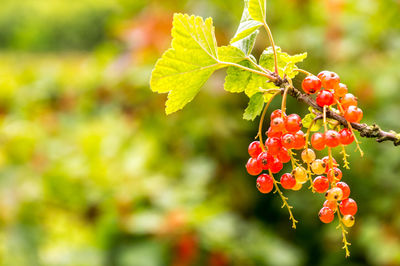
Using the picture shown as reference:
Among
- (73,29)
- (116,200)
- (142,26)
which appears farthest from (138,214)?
(73,29)

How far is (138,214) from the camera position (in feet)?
7.17

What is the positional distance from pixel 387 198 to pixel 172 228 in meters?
1.11

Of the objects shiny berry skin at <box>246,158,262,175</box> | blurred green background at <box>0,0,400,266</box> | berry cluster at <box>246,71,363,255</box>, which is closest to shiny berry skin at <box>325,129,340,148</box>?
berry cluster at <box>246,71,363,255</box>

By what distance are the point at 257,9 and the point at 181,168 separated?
2.04 m

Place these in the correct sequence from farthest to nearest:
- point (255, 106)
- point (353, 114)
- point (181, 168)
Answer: point (181, 168), point (255, 106), point (353, 114)

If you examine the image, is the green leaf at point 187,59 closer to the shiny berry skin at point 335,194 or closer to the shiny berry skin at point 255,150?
the shiny berry skin at point 255,150

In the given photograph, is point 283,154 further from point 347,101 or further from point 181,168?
point 181,168

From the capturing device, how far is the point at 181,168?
2650mm

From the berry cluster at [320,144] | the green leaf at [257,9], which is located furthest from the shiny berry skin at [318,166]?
the green leaf at [257,9]

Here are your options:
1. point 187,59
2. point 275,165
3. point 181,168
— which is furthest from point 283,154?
point 181,168

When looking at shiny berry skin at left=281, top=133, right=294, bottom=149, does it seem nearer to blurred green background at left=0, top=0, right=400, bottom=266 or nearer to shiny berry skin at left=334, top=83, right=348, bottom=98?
shiny berry skin at left=334, top=83, right=348, bottom=98

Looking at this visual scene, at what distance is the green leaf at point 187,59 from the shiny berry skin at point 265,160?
138 mm

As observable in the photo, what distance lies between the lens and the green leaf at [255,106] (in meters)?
0.69

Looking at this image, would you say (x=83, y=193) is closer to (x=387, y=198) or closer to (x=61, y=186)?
(x=61, y=186)
